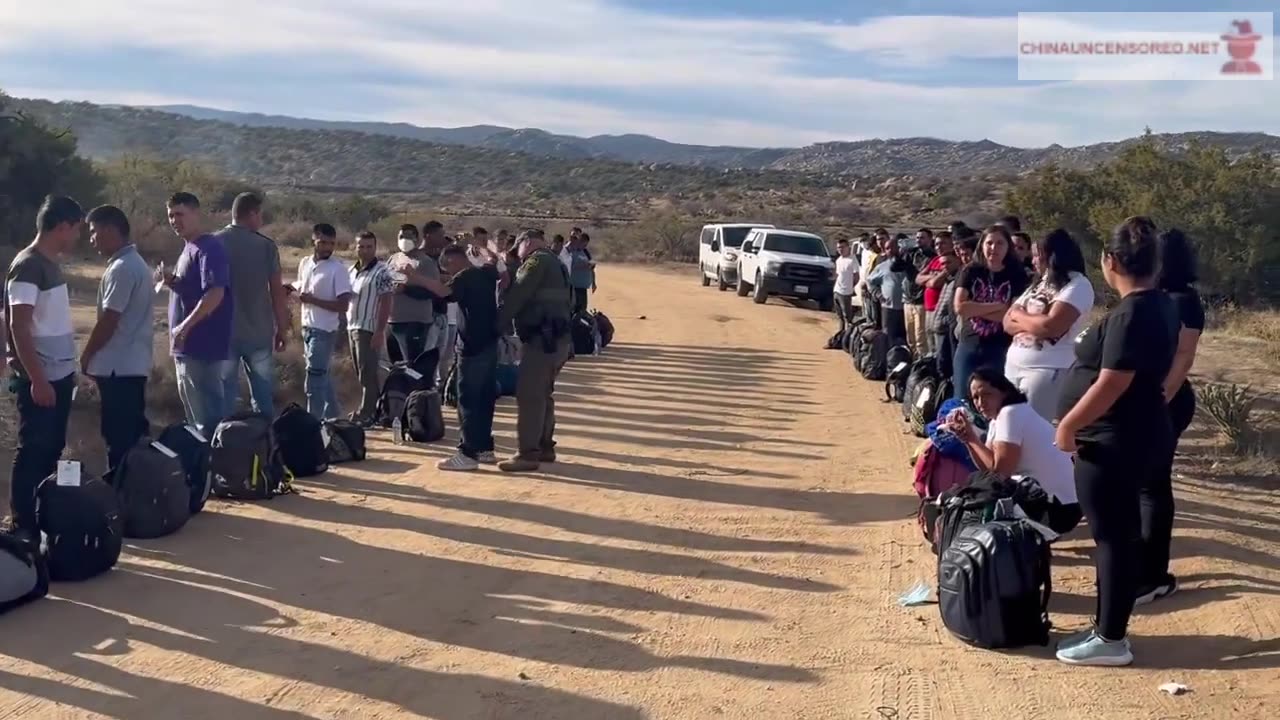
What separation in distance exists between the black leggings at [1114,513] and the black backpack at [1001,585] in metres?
0.30

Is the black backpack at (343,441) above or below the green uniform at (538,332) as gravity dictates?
below

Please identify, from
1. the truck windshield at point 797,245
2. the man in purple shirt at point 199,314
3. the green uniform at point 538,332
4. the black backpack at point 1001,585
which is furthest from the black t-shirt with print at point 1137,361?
the truck windshield at point 797,245

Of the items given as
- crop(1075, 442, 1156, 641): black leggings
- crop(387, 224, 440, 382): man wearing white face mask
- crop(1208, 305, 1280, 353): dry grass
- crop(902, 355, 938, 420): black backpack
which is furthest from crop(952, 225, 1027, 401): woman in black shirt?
crop(1208, 305, 1280, 353): dry grass

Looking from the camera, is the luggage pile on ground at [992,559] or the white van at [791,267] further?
the white van at [791,267]

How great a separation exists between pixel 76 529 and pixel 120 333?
1300 millimetres

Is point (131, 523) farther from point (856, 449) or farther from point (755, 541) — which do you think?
point (856, 449)

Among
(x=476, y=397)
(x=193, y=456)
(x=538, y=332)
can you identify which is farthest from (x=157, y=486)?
(x=538, y=332)

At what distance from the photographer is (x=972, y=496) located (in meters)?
6.25

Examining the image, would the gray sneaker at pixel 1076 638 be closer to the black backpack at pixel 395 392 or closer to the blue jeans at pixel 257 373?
the blue jeans at pixel 257 373

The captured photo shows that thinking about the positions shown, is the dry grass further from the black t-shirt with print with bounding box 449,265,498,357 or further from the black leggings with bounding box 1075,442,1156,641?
the black leggings with bounding box 1075,442,1156,641

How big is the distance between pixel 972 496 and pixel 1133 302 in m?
1.47

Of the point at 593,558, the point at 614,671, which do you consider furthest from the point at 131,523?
the point at 614,671

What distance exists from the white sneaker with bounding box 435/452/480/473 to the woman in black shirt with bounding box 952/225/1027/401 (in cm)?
369

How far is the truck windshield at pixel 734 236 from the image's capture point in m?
31.4
